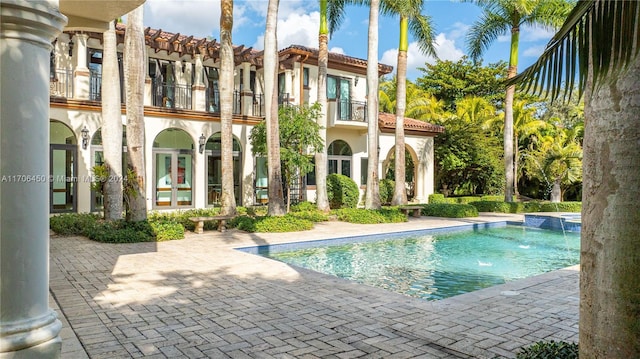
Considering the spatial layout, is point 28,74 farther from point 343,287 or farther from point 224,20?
point 224,20

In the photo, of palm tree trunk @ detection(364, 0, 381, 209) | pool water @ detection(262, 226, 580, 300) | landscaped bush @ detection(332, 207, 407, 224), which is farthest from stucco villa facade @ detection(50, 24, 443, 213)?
pool water @ detection(262, 226, 580, 300)

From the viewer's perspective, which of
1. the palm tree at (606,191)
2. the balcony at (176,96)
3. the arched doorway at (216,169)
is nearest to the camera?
the palm tree at (606,191)

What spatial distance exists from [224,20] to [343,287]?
11372 mm

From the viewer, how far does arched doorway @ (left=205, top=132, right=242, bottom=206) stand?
821 inches

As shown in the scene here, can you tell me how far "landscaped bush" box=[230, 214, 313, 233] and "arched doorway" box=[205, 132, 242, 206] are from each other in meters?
6.11

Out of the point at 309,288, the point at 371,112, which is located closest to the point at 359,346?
the point at 309,288

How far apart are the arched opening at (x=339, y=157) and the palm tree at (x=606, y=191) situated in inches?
843

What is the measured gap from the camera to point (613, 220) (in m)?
2.78

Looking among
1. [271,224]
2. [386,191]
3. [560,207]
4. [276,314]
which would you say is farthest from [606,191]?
[560,207]

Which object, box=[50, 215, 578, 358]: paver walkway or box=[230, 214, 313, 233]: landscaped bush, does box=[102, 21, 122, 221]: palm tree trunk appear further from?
box=[50, 215, 578, 358]: paver walkway

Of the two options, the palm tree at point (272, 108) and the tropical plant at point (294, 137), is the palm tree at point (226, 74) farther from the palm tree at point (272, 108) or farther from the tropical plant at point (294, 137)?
the tropical plant at point (294, 137)

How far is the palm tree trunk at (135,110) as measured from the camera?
12.7 meters

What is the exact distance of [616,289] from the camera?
2.78m

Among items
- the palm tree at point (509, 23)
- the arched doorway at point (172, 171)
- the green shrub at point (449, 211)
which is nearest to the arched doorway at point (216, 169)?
the arched doorway at point (172, 171)
